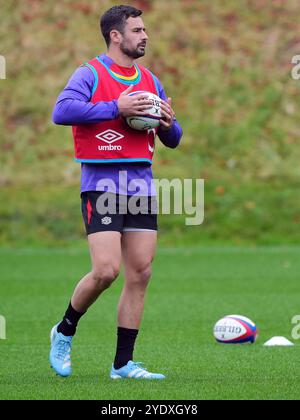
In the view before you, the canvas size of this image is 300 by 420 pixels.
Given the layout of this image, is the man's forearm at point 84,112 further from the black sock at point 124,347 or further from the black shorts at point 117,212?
the black sock at point 124,347

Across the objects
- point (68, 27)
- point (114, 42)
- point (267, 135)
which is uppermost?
point (68, 27)

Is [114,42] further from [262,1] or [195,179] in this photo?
[262,1]

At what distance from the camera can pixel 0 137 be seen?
22859mm

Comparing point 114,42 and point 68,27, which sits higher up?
point 68,27

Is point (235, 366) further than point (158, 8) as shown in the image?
No

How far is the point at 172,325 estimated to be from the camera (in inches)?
405

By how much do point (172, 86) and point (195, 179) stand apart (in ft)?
9.98

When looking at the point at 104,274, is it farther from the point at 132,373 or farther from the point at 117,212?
the point at 132,373

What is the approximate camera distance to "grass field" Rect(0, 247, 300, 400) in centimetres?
649

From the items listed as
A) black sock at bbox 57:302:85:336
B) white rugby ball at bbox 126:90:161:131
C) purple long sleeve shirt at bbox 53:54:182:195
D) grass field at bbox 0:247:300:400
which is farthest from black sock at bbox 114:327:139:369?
white rugby ball at bbox 126:90:161:131

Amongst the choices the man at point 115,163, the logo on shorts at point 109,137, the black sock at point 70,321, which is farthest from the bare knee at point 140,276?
the logo on shorts at point 109,137

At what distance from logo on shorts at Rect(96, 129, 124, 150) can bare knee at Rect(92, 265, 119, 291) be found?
0.78m
